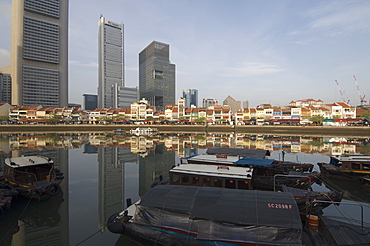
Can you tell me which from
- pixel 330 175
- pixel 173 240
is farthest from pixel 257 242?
pixel 330 175

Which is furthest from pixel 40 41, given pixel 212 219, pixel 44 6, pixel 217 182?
pixel 212 219

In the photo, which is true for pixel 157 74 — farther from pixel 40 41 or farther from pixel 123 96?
pixel 40 41

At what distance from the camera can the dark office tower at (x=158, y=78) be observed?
178 m

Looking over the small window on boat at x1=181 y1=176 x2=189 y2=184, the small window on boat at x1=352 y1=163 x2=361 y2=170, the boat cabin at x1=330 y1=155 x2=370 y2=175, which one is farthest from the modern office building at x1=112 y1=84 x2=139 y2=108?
the small window on boat at x1=181 y1=176 x2=189 y2=184

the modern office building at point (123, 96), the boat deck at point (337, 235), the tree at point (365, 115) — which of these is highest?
the modern office building at point (123, 96)

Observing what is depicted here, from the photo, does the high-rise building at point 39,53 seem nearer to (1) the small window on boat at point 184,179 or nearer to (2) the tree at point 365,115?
(1) the small window on boat at point 184,179

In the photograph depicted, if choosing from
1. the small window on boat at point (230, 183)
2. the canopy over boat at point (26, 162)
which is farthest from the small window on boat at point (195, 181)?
the canopy over boat at point (26, 162)

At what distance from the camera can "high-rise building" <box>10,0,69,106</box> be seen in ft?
429

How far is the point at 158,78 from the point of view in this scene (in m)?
179

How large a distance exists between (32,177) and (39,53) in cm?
15315

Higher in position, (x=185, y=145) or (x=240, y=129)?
(x=240, y=129)

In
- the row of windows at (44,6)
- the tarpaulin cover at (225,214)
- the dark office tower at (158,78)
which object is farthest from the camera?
the dark office tower at (158,78)

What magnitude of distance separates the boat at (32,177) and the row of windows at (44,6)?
16494 cm

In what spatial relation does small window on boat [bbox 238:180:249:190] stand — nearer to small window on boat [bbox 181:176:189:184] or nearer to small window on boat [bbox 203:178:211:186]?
small window on boat [bbox 203:178:211:186]
